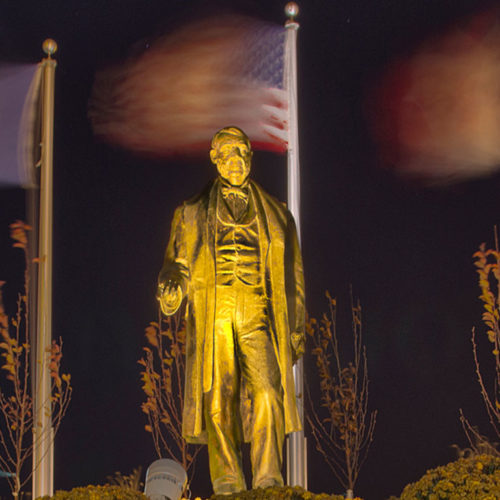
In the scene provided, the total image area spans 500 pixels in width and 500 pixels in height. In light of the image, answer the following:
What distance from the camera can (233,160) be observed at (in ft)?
18.1

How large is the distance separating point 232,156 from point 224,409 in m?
1.44

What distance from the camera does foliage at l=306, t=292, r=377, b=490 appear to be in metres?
9.00

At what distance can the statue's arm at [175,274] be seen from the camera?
17.3 feet

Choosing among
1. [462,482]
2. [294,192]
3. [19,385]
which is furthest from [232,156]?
[19,385]

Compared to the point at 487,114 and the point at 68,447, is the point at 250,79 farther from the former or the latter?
the point at 68,447

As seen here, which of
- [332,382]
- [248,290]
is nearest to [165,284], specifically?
[248,290]

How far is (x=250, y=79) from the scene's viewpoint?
29.2ft

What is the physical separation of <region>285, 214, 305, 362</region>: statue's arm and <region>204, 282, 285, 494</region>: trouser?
0.19 metres

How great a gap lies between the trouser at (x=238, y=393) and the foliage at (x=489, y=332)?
9.85 ft

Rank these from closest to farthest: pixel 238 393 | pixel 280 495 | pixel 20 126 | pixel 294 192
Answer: pixel 280 495 < pixel 238 393 < pixel 294 192 < pixel 20 126

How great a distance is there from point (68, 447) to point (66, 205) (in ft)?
8.13

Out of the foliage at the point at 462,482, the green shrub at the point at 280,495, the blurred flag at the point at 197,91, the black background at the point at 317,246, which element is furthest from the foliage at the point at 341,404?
the green shrub at the point at 280,495

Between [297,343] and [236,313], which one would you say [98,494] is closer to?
[236,313]

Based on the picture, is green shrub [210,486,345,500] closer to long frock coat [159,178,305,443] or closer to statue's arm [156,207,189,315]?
long frock coat [159,178,305,443]
